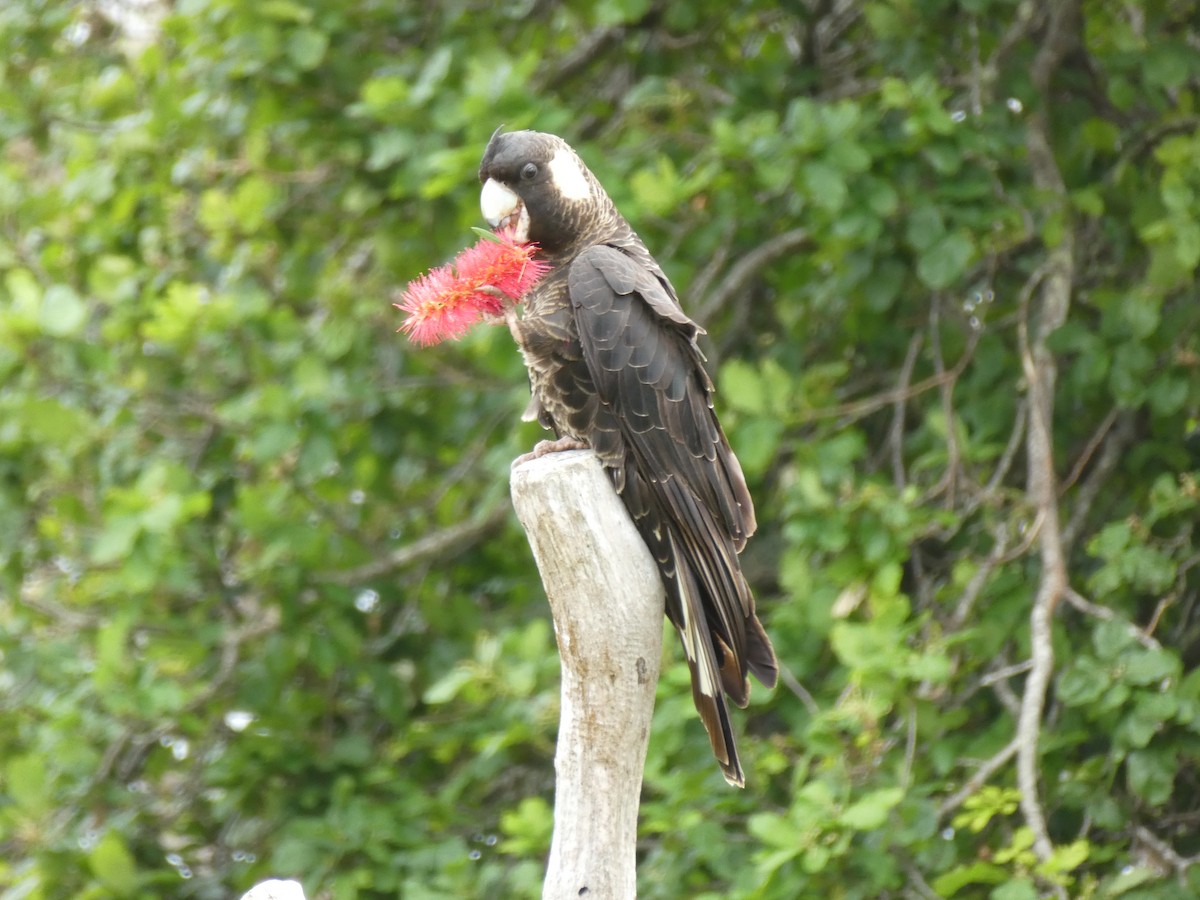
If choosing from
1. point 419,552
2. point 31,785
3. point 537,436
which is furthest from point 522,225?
point 31,785

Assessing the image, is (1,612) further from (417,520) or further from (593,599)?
(593,599)

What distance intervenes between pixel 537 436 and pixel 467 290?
156 cm

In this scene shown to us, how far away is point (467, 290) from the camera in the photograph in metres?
2.50

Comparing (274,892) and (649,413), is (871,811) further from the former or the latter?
(274,892)

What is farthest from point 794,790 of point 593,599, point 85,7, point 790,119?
point 85,7

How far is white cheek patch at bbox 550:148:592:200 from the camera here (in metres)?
3.02

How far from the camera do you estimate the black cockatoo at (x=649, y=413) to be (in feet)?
8.96

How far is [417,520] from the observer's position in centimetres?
505

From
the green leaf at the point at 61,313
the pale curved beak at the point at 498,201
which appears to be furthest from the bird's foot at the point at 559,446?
the green leaf at the point at 61,313

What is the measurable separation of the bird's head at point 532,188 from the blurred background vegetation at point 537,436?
737 millimetres

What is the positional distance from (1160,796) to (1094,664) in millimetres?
348

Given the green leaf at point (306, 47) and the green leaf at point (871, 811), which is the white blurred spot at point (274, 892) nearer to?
the green leaf at point (871, 811)

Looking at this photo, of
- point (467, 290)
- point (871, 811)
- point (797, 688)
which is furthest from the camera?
point (797, 688)

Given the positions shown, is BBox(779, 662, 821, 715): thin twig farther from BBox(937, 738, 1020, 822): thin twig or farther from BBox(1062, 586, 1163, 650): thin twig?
BBox(1062, 586, 1163, 650): thin twig
